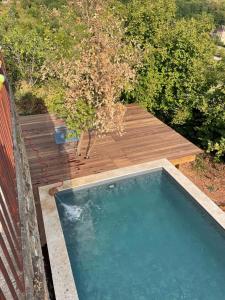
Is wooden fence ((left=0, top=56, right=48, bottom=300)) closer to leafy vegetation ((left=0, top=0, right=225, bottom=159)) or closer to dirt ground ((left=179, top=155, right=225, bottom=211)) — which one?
leafy vegetation ((left=0, top=0, right=225, bottom=159))

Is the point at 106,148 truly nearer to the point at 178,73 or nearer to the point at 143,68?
the point at 143,68

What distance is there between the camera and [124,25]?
45.5 feet

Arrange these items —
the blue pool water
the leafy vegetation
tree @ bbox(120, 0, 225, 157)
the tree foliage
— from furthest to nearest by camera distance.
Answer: the tree foliage
tree @ bbox(120, 0, 225, 157)
the leafy vegetation
the blue pool water

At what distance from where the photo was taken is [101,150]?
948cm

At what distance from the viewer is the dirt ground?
8266 millimetres

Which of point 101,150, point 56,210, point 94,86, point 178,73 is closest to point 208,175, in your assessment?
point 101,150

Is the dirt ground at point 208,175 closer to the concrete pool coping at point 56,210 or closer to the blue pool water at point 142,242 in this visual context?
the concrete pool coping at point 56,210

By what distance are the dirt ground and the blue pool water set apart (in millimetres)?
770

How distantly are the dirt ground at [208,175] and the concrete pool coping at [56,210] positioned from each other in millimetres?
532

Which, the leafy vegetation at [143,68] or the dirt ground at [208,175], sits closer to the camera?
the leafy vegetation at [143,68]

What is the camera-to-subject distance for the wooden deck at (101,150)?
852cm

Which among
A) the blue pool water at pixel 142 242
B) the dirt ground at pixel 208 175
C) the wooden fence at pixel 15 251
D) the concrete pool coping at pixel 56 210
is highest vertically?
the wooden fence at pixel 15 251

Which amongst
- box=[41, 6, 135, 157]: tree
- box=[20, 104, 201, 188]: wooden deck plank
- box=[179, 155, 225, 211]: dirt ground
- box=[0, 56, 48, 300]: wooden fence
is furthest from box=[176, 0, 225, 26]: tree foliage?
box=[0, 56, 48, 300]: wooden fence

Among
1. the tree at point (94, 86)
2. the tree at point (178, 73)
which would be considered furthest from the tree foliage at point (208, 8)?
the tree at point (94, 86)
